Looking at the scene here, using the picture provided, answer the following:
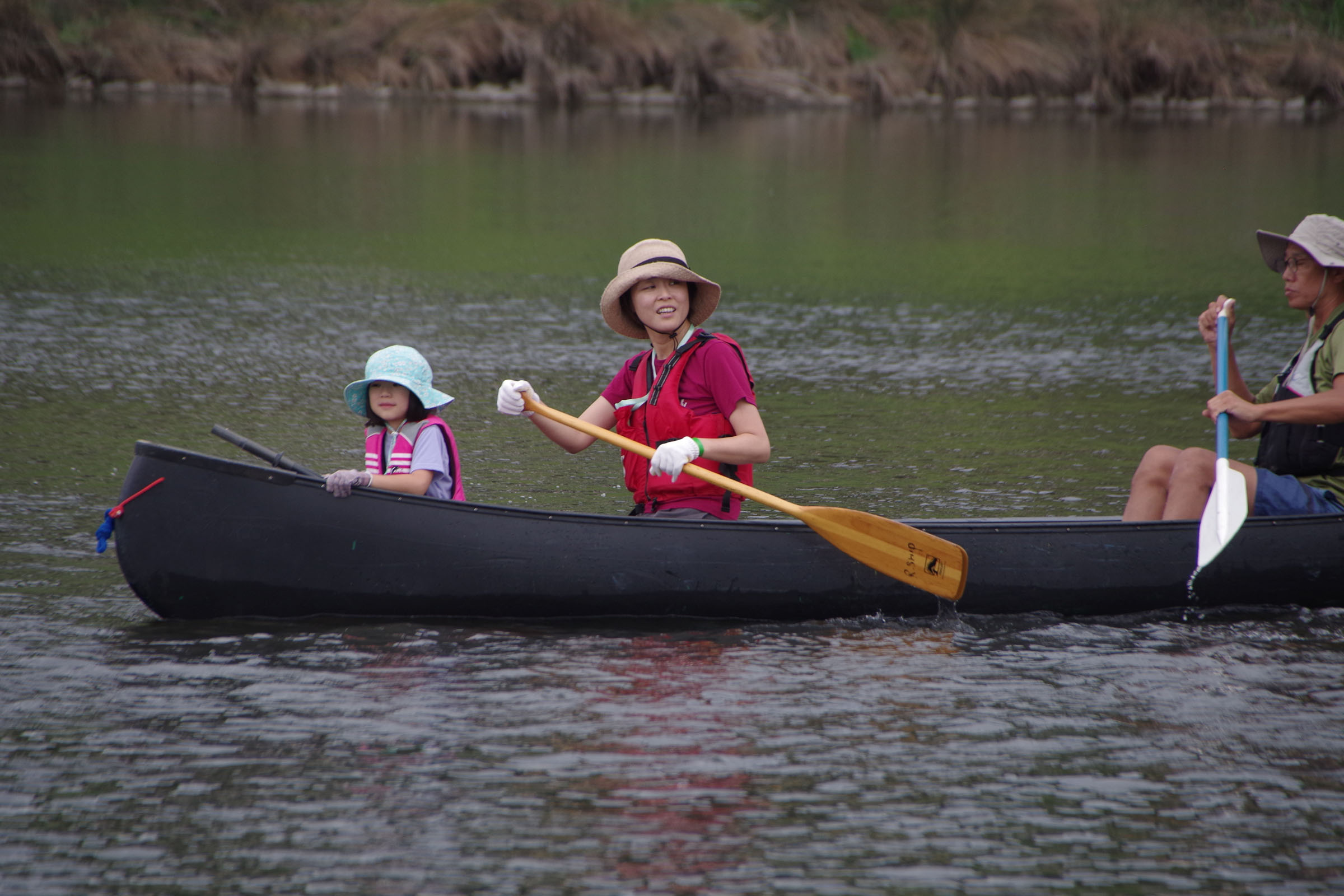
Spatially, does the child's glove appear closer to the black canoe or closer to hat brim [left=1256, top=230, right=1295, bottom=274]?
the black canoe

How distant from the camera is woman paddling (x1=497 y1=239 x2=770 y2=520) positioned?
5.59 metres

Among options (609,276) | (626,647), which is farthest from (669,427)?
(609,276)

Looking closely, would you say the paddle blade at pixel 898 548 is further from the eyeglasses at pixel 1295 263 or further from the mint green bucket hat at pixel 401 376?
the eyeglasses at pixel 1295 263

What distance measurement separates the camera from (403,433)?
19.1 ft

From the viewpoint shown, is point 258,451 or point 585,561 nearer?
point 258,451

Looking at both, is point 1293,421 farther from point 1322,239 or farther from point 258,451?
point 258,451

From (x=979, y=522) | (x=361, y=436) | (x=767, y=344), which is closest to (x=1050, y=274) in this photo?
(x=767, y=344)

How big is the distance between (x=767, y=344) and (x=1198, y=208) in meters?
11.4

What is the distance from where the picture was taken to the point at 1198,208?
2106 centimetres

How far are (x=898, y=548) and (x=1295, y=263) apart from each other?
1.81 m

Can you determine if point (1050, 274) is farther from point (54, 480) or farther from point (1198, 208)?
point (54, 480)

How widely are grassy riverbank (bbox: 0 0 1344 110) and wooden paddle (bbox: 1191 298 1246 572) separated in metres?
35.5

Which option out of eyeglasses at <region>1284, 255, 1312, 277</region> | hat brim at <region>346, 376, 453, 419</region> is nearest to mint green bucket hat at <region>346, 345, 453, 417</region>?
hat brim at <region>346, 376, 453, 419</region>

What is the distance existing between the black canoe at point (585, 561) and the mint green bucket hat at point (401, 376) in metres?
0.39
